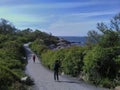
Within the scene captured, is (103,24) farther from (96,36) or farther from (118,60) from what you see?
(118,60)

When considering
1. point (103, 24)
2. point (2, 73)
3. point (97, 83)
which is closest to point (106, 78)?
point (97, 83)

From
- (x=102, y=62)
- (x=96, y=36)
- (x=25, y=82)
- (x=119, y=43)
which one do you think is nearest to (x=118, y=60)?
(x=102, y=62)

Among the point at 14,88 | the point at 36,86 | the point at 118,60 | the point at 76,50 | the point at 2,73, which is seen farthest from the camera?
the point at 76,50

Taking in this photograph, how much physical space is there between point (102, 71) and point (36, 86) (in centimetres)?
677

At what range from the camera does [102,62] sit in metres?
30.9

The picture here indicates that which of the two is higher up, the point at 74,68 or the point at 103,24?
the point at 103,24

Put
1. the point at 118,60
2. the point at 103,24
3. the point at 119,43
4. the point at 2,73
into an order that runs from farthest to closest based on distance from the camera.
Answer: the point at 103,24 → the point at 119,43 → the point at 118,60 → the point at 2,73

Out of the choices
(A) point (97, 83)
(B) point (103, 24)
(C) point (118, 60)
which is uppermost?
(B) point (103, 24)

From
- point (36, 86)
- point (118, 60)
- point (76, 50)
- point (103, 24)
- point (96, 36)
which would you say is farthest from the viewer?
point (96, 36)

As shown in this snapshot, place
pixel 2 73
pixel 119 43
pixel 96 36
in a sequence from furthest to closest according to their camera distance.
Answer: pixel 96 36 < pixel 119 43 < pixel 2 73

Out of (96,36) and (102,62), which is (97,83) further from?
(96,36)

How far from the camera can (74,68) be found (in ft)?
121

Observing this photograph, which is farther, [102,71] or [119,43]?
[119,43]

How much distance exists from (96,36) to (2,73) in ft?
76.5
